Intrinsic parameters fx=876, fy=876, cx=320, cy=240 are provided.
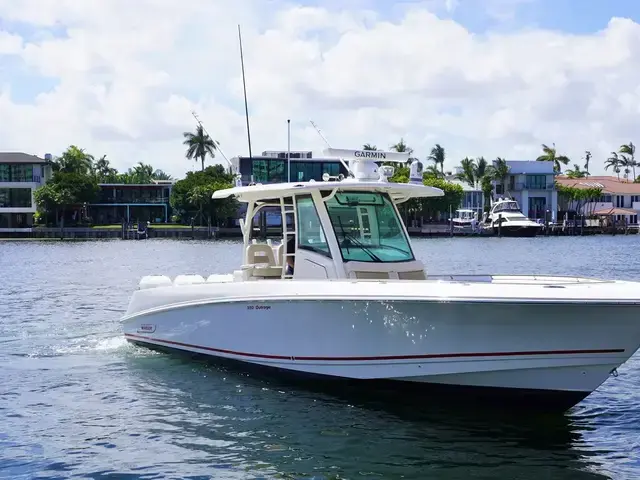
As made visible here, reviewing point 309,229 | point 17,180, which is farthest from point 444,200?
point 309,229

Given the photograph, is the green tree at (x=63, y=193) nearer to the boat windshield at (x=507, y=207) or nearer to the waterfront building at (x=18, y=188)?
the waterfront building at (x=18, y=188)

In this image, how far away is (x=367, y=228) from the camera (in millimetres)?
12305

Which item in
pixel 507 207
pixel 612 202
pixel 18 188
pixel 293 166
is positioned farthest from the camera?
pixel 612 202

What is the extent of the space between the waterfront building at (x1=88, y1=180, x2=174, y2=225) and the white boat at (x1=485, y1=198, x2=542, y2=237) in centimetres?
4172

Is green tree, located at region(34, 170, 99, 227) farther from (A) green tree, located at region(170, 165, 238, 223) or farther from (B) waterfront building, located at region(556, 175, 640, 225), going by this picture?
(B) waterfront building, located at region(556, 175, 640, 225)

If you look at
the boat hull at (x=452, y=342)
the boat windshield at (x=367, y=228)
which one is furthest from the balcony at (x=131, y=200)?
the boat hull at (x=452, y=342)

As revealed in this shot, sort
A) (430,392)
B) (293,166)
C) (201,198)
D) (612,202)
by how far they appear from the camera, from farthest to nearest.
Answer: (612,202) → (201,198) → (293,166) → (430,392)

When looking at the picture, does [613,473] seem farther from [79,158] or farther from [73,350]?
[79,158]

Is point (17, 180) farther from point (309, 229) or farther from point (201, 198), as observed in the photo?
point (309, 229)

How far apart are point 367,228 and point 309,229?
84 centimetres

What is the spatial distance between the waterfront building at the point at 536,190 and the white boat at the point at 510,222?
10.2 m

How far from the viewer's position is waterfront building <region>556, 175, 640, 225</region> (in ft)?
386

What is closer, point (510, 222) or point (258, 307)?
point (258, 307)

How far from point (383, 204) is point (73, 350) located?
6890mm
